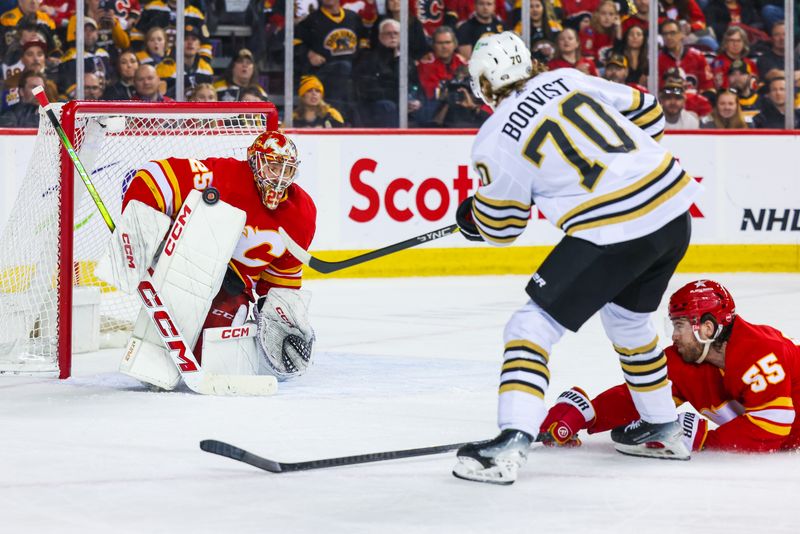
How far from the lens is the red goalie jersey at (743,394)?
9.93 ft

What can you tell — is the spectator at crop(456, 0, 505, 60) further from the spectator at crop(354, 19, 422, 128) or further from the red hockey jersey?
the red hockey jersey

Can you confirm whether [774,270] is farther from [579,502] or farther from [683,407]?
[579,502]

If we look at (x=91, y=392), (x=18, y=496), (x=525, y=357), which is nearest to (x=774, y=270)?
(x=91, y=392)

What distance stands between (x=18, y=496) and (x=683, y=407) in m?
1.91

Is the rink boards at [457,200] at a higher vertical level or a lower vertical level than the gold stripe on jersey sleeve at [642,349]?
lower

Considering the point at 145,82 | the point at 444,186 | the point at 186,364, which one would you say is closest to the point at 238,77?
the point at 145,82

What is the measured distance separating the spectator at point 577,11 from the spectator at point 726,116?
3.02 feet

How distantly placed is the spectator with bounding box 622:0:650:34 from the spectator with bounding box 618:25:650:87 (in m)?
0.02

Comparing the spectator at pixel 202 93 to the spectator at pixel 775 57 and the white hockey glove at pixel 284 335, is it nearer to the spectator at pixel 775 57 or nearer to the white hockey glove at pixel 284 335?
the white hockey glove at pixel 284 335

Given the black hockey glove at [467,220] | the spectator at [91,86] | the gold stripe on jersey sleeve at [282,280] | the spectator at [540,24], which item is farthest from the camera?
the spectator at [540,24]

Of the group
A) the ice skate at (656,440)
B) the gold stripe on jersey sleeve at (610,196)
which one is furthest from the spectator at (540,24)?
the gold stripe on jersey sleeve at (610,196)

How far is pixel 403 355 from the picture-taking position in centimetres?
489

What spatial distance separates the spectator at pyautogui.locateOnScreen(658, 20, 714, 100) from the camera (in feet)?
26.5

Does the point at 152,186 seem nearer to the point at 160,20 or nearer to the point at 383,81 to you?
the point at 160,20
